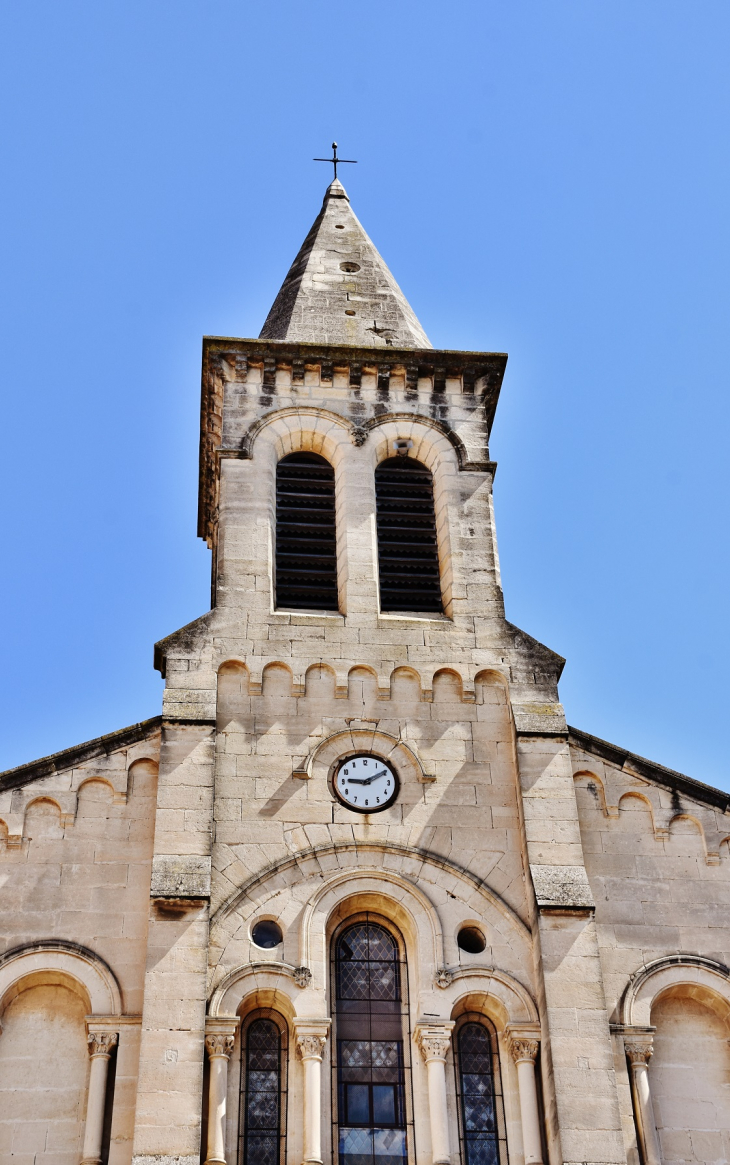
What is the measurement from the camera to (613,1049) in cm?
1719

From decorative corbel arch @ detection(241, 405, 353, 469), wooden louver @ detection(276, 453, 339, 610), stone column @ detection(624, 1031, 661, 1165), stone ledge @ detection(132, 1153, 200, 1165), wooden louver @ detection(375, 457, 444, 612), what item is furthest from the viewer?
decorative corbel arch @ detection(241, 405, 353, 469)

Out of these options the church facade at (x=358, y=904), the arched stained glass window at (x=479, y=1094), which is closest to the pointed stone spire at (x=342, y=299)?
the church facade at (x=358, y=904)

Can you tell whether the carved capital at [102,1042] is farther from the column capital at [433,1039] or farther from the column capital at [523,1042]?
the column capital at [523,1042]

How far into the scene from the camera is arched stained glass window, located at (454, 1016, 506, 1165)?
1653 centimetres

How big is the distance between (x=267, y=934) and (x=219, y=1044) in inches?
57.4

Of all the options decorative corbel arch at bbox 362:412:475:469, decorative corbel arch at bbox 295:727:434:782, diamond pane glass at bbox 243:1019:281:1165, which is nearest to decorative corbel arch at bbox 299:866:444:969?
diamond pane glass at bbox 243:1019:281:1165

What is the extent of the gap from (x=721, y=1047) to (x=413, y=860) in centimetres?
400

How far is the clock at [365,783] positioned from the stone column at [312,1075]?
2.73 m

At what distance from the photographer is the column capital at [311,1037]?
16703 millimetres

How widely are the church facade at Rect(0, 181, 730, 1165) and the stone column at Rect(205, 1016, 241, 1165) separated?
0.03 meters

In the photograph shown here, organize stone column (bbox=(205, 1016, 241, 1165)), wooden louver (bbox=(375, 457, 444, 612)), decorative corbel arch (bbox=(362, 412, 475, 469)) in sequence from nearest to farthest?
1. stone column (bbox=(205, 1016, 241, 1165))
2. wooden louver (bbox=(375, 457, 444, 612))
3. decorative corbel arch (bbox=(362, 412, 475, 469))

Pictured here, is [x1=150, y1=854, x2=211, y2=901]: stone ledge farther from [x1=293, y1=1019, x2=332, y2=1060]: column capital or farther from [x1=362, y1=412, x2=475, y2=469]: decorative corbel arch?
[x1=362, y1=412, x2=475, y2=469]: decorative corbel arch

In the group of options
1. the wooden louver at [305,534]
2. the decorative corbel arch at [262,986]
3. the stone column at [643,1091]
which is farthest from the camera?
the wooden louver at [305,534]

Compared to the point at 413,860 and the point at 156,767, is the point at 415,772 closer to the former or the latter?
the point at 413,860
